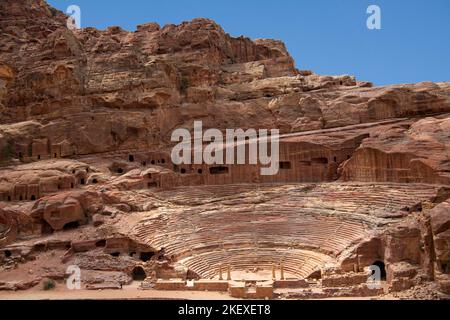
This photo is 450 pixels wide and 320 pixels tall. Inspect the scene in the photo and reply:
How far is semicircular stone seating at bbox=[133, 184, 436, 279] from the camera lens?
2772 cm

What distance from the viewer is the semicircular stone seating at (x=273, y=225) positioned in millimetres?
27719

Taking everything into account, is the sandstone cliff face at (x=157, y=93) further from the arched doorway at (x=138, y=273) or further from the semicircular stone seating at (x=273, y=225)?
the arched doorway at (x=138, y=273)

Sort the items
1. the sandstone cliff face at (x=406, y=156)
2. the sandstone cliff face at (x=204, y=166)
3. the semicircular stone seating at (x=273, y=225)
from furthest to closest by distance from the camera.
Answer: the sandstone cliff face at (x=406, y=156)
the semicircular stone seating at (x=273, y=225)
the sandstone cliff face at (x=204, y=166)

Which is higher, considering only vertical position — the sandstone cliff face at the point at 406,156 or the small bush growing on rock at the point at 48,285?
the sandstone cliff face at the point at 406,156

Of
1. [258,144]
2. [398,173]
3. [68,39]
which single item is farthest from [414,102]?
[68,39]

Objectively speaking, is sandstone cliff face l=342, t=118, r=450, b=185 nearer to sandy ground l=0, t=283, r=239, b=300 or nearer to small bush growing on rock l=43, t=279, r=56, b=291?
sandy ground l=0, t=283, r=239, b=300

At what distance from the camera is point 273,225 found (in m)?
30.7

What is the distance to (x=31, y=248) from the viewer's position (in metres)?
29.5

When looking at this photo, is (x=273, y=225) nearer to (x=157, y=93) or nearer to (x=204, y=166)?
(x=204, y=166)

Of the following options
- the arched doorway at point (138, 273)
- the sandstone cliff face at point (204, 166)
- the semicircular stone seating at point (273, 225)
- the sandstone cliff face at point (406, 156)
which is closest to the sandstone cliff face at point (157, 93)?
the sandstone cliff face at point (204, 166)

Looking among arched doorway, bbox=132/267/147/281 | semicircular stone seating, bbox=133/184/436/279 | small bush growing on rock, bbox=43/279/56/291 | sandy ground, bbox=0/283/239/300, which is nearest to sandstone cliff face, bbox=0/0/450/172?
semicircular stone seating, bbox=133/184/436/279

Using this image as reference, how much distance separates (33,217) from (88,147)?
1079 cm

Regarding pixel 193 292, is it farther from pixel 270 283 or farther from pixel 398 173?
pixel 398 173

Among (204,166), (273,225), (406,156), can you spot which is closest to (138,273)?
(273,225)
